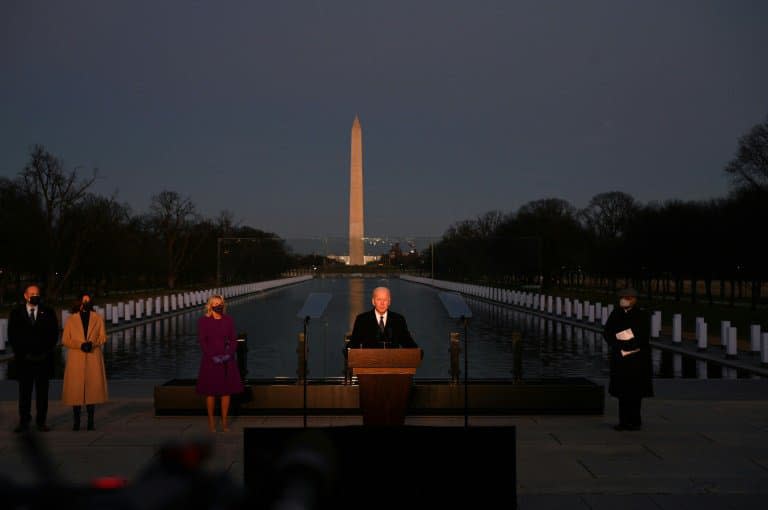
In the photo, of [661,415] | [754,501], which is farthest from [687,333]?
[754,501]

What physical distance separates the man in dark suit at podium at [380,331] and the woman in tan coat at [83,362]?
3992 millimetres

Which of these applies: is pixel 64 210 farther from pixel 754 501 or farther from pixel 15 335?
pixel 754 501

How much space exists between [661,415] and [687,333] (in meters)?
19.3

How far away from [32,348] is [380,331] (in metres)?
5.10

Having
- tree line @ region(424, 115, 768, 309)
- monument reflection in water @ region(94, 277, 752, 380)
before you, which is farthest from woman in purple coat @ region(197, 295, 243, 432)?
tree line @ region(424, 115, 768, 309)

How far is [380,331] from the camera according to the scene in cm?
934

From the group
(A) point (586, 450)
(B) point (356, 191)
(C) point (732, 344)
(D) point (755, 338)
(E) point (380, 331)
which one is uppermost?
(B) point (356, 191)

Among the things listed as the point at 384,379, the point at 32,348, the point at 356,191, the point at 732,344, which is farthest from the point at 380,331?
the point at 356,191

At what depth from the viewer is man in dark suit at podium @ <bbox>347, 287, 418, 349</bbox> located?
9.32 metres

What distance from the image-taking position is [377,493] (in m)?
3.88

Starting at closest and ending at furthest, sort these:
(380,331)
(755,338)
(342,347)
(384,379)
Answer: (384,379) → (380,331) → (755,338) → (342,347)

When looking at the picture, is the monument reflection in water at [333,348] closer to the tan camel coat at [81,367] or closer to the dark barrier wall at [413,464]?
the tan camel coat at [81,367]

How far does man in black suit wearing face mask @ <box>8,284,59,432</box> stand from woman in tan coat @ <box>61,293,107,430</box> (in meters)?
0.27

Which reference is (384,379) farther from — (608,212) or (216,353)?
(608,212)
